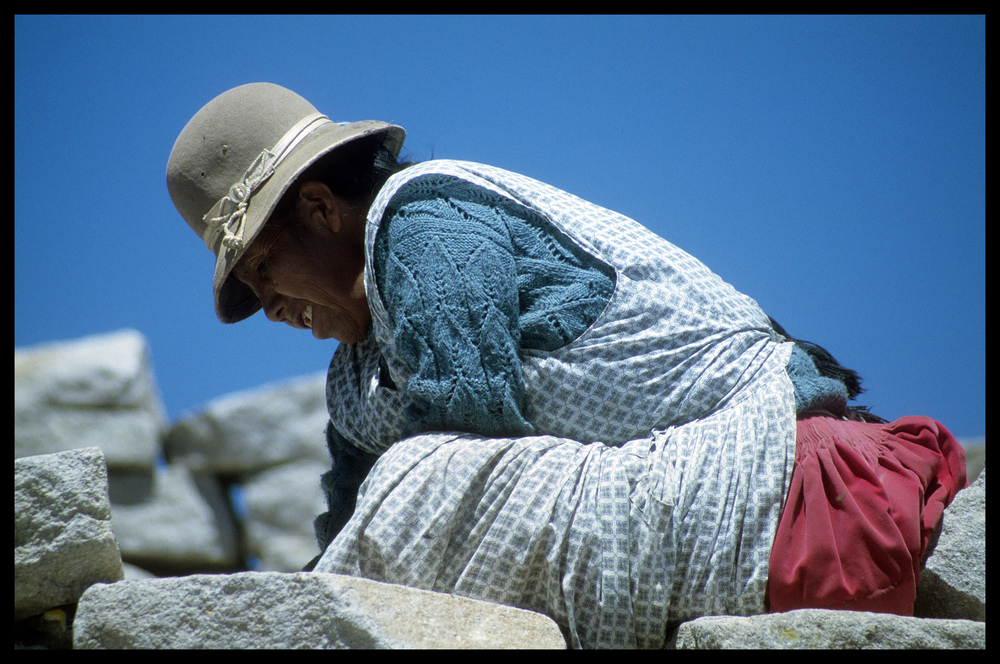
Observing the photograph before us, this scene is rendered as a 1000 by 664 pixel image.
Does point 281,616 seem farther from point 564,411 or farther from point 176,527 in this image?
point 176,527

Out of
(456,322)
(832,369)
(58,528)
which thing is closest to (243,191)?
(456,322)

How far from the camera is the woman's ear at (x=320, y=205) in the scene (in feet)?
7.48

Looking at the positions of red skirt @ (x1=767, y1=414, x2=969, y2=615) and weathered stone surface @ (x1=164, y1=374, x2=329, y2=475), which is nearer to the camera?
red skirt @ (x1=767, y1=414, x2=969, y2=615)

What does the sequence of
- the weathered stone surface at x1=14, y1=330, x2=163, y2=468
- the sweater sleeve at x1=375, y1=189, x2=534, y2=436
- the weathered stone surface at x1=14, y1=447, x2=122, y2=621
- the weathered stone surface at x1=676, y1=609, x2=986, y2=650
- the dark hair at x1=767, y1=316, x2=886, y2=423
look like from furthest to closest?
1. the weathered stone surface at x1=14, y1=330, x2=163, y2=468
2. the dark hair at x1=767, y1=316, x2=886, y2=423
3. the sweater sleeve at x1=375, y1=189, x2=534, y2=436
4. the weathered stone surface at x1=14, y1=447, x2=122, y2=621
5. the weathered stone surface at x1=676, y1=609, x2=986, y2=650

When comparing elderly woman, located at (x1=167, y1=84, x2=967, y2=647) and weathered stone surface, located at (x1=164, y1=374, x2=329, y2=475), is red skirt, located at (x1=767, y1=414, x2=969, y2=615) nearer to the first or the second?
elderly woman, located at (x1=167, y1=84, x2=967, y2=647)

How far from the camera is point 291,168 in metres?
2.26

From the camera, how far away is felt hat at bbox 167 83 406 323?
7.51 ft

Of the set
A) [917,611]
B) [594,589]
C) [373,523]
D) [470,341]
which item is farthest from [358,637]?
[917,611]

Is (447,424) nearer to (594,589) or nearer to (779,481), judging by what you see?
(594,589)

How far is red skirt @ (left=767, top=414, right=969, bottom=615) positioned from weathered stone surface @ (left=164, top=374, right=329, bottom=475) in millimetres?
6463

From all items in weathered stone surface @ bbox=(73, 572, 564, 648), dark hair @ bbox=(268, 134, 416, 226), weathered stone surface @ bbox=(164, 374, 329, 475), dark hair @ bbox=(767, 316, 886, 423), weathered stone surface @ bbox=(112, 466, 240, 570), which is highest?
dark hair @ bbox=(268, 134, 416, 226)

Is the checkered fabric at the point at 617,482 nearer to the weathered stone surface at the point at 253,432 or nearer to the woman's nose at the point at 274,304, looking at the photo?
the woman's nose at the point at 274,304

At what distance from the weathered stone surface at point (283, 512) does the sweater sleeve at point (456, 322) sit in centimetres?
611

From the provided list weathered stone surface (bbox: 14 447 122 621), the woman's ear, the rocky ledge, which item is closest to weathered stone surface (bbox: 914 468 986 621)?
the rocky ledge
